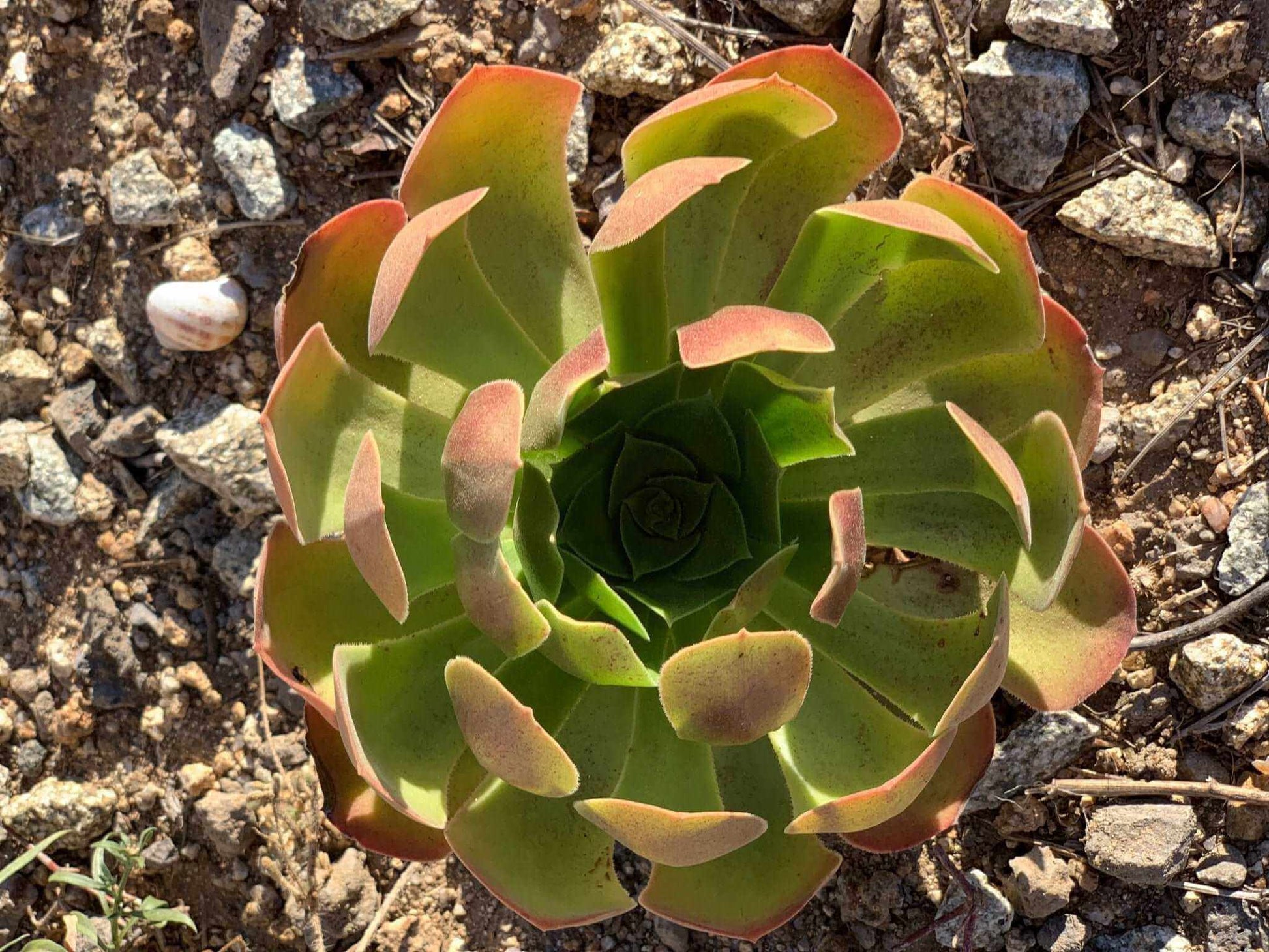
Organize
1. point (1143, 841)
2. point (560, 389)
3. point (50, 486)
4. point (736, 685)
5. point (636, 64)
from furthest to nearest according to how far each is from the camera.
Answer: point (50, 486) → point (636, 64) → point (1143, 841) → point (560, 389) → point (736, 685)

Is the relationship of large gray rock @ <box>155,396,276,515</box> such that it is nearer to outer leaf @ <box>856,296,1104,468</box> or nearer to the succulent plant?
the succulent plant

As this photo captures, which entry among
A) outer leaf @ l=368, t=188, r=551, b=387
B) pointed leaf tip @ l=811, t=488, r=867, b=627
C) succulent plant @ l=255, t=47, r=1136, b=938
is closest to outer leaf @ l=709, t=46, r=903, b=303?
succulent plant @ l=255, t=47, r=1136, b=938

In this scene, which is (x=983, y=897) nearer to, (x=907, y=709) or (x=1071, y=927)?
(x=1071, y=927)

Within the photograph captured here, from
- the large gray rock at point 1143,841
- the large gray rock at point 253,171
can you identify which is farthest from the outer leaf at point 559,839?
the large gray rock at point 253,171

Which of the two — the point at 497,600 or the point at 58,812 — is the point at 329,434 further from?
the point at 58,812

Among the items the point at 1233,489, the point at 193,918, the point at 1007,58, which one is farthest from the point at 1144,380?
the point at 193,918

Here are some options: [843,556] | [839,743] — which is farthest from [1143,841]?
[843,556]
